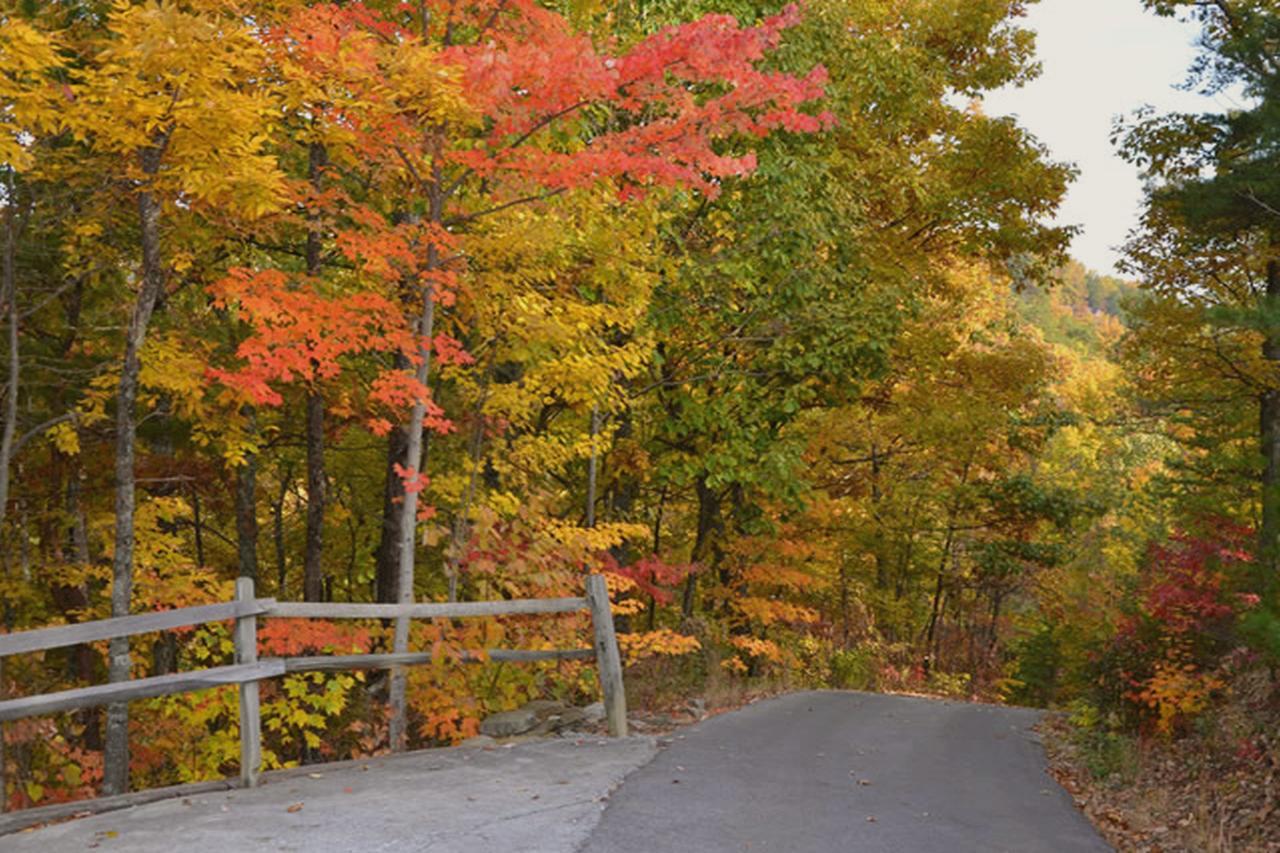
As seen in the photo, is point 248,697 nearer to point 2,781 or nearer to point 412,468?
point 412,468

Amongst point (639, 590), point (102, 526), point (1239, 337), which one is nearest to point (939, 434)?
point (1239, 337)

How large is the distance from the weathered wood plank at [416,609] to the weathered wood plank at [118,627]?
0.26 meters

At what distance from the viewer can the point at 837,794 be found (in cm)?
802

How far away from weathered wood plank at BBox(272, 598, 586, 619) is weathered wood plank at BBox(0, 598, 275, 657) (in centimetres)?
26

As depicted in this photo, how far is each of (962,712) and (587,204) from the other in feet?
30.0

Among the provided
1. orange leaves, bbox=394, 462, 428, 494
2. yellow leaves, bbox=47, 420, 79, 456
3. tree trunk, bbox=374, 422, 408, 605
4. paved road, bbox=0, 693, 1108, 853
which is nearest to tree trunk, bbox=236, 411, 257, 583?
tree trunk, bbox=374, 422, 408, 605

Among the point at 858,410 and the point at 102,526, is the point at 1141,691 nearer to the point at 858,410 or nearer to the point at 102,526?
the point at 858,410

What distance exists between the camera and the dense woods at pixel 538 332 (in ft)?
31.0

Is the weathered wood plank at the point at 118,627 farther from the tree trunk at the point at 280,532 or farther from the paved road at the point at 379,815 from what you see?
the tree trunk at the point at 280,532

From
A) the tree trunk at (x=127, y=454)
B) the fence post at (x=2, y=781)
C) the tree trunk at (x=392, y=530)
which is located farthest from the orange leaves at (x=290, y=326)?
the fence post at (x=2, y=781)

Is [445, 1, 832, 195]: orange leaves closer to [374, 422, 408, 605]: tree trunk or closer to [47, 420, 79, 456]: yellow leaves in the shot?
[374, 422, 408, 605]: tree trunk

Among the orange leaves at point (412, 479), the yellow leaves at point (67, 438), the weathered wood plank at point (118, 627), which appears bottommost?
the weathered wood plank at point (118, 627)

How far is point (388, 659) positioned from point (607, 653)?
2117 millimetres

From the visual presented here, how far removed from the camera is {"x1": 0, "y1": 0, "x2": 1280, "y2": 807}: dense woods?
9.44 metres
